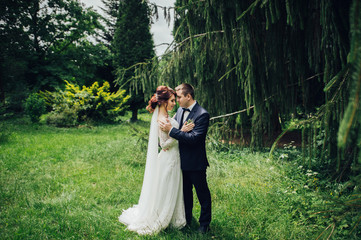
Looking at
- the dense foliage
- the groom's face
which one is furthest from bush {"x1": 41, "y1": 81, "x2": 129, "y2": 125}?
the groom's face

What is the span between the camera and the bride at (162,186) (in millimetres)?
2969

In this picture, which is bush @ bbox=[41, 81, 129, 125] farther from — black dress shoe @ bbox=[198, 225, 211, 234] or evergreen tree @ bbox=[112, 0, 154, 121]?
black dress shoe @ bbox=[198, 225, 211, 234]

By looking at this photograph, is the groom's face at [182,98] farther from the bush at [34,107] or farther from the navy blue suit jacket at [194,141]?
the bush at [34,107]

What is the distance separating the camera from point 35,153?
22.8 ft

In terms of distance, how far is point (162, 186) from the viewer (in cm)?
297

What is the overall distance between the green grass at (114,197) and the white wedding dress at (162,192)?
0.48 feet

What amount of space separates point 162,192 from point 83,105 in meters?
11.9

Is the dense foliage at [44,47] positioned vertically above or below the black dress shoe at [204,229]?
above

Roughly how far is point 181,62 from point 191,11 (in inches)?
67.3

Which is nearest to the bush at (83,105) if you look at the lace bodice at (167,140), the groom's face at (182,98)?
the lace bodice at (167,140)

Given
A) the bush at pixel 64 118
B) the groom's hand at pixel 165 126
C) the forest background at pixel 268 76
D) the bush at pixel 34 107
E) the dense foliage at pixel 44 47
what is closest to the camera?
the forest background at pixel 268 76

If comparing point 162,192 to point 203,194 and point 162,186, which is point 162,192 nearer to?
point 162,186

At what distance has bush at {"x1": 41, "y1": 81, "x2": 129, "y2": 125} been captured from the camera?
12492 mm

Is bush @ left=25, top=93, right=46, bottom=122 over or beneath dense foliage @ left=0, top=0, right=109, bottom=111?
beneath
